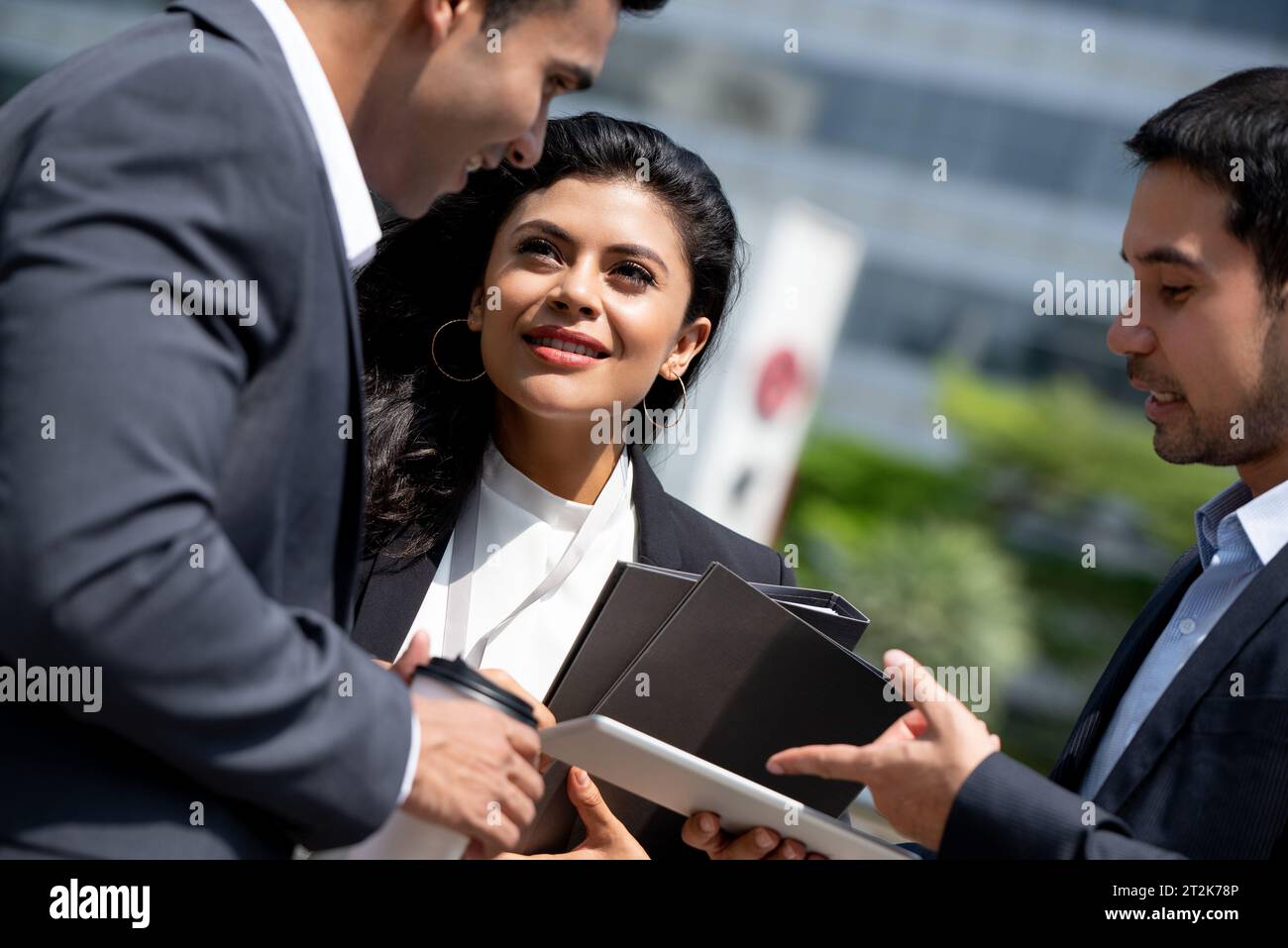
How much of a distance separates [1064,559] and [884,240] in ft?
32.0

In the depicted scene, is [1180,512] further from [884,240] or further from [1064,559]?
[884,240]

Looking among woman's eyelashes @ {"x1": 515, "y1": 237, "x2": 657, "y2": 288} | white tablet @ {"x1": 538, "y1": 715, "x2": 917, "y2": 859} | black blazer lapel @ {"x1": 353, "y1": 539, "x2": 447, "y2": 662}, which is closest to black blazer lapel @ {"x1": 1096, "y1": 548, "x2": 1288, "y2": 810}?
white tablet @ {"x1": 538, "y1": 715, "x2": 917, "y2": 859}

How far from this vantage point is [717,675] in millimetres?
2559

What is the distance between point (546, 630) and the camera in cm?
334

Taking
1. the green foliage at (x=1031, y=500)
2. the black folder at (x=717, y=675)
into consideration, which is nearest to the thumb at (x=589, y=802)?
the black folder at (x=717, y=675)

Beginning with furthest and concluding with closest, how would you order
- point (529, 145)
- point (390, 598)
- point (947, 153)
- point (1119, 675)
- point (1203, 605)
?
point (947, 153) < point (390, 598) < point (1119, 675) < point (1203, 605) < point (529, 145)

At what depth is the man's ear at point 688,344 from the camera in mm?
3912

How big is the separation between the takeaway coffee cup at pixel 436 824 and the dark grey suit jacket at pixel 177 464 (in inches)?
5.0

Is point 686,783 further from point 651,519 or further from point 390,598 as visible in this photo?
point 651,519

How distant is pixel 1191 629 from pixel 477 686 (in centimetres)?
137

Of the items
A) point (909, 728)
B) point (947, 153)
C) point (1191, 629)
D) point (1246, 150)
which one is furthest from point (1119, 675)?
point (947, 153)

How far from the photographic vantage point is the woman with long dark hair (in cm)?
336

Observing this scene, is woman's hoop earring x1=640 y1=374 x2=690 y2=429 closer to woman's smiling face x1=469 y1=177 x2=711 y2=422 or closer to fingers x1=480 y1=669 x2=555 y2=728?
woman's smiling face x1=469 y1=177 x2=711 y2=422
